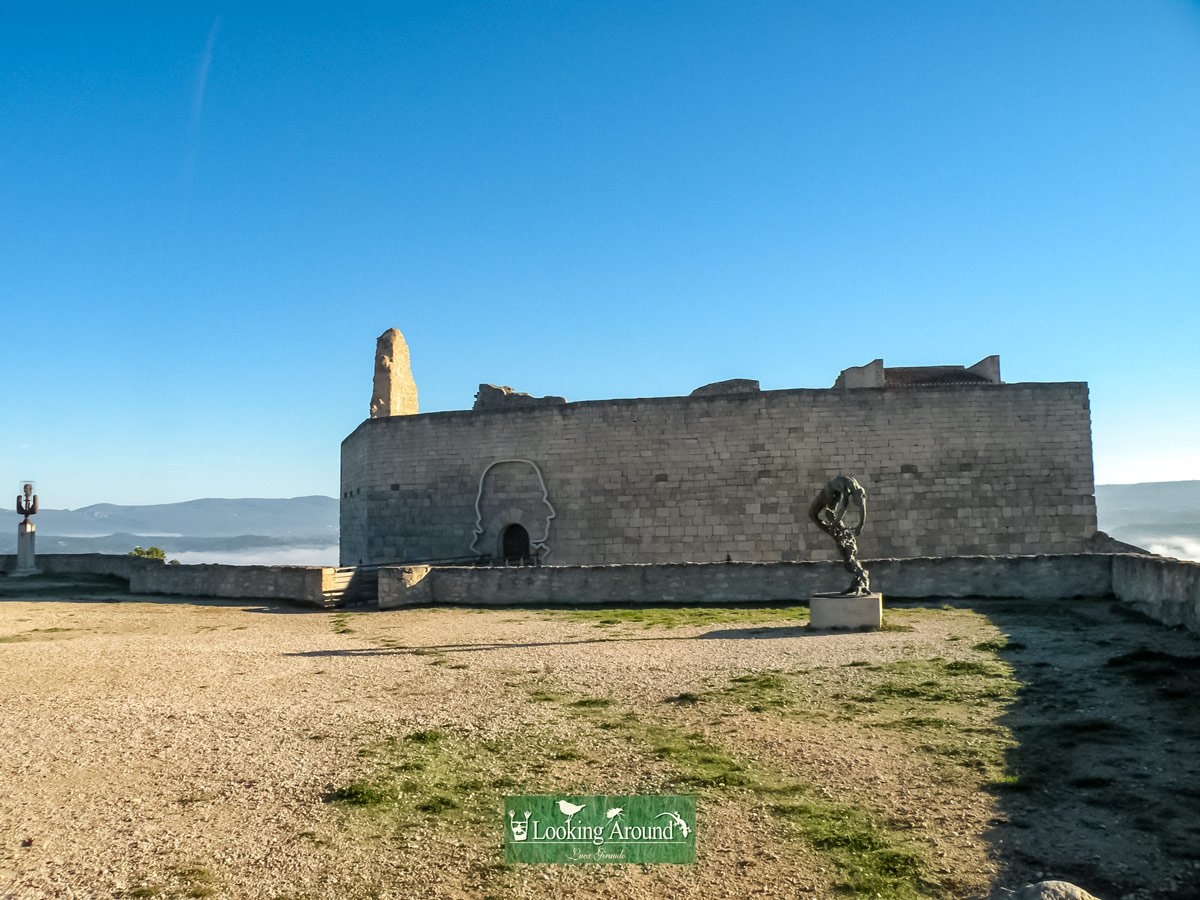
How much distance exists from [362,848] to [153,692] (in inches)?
184

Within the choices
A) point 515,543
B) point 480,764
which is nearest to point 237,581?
point 515,543

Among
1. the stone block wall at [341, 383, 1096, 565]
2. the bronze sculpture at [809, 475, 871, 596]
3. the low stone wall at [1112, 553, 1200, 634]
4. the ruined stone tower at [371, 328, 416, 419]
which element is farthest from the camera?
the ruined stone tower at [371, 328, 416, 419]

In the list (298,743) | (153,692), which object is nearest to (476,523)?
(153,692)

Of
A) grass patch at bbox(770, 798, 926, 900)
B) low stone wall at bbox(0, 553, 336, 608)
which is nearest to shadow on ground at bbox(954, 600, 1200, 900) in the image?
grass patch at bbox(770, 798, 926, 900)

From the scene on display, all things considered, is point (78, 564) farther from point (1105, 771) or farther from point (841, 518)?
point (1105, 771)

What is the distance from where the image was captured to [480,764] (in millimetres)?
5082

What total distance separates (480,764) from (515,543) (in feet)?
54.6

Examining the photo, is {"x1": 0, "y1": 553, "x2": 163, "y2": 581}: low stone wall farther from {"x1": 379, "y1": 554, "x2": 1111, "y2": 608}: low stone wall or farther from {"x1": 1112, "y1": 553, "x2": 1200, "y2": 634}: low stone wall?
{"x1": 1112, "y1": 553, "x2": 1200, "y2": 634}: low stone wall

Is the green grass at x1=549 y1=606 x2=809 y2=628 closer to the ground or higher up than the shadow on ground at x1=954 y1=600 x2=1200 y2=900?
closer to the ground

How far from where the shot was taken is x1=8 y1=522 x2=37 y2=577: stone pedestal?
21438 millimetres

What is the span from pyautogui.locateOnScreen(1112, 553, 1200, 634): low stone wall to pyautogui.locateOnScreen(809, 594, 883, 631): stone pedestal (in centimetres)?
313

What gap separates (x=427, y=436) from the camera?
2181 centimetres

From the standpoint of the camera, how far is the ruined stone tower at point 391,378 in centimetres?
2538

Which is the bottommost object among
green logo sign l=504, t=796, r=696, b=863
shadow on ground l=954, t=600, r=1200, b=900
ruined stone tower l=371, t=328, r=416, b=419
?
green logo sign l=504, t=796, r=696, b=863
